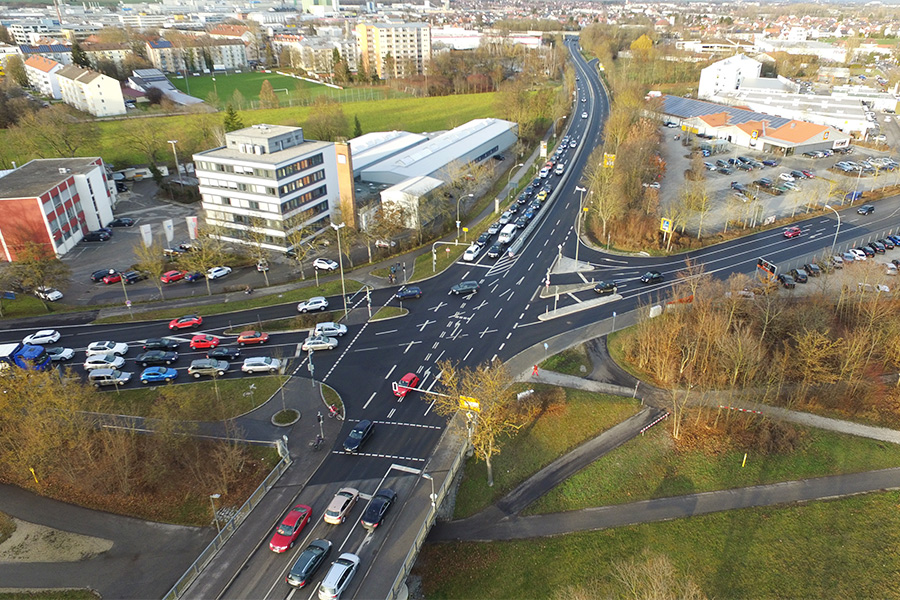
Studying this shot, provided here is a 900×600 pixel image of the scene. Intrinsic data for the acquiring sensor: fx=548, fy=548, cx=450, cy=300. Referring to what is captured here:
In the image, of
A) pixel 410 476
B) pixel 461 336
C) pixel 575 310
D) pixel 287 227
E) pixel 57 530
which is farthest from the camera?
pixel 287 227

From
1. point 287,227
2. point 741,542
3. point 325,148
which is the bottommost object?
point 741,542

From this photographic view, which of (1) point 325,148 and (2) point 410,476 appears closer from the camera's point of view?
(2) point 410,476

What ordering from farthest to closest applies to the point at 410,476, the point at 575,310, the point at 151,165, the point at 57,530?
the point at 151,165
the point at 575,310
the point at 410,476
the point at 57,530

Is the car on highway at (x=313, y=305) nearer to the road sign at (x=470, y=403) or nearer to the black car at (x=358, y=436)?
the black car at (x=358, y=436)

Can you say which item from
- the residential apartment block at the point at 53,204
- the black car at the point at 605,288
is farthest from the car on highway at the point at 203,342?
the black car at the point at 605,288

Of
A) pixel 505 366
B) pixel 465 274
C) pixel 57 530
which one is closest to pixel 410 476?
pixel 505 366

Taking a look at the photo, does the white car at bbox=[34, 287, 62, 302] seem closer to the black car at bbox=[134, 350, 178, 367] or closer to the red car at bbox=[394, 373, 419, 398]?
the black car at bbox=[134, 350, 178, 367]

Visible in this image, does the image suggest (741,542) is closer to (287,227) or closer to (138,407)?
(138,407)
